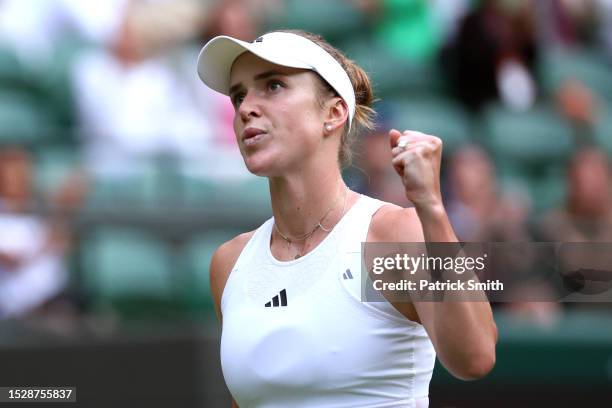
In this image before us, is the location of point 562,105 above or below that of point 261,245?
above

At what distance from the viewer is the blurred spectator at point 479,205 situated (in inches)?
238

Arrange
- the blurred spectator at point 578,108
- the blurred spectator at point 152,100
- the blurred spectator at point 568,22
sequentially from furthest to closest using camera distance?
the blurred spectator at point 568,22 → the blurred spectator at point 578,108 → the blurred spectator at point 152,100

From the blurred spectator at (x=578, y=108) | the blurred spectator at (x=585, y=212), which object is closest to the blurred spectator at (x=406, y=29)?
the blurred spectator at (x=578, y=108)

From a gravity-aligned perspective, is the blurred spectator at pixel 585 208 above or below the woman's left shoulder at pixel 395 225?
above

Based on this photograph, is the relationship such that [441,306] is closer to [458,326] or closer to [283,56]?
[458,326]

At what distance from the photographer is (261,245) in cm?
319

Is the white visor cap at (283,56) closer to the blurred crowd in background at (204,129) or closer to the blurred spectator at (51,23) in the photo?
the blurred crowd in background at (204,129)

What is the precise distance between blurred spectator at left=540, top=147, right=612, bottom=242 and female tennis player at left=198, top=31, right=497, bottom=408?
3.02m

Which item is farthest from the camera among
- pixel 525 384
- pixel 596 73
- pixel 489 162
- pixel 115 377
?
pixel 596 73

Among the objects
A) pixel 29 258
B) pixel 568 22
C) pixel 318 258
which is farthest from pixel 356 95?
pixel 568 22

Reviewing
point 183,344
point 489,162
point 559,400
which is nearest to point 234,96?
point 183,344

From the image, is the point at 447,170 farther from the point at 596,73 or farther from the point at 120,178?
the point at 596,73

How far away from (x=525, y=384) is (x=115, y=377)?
199cm

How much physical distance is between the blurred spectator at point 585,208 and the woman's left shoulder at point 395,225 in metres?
3.18
